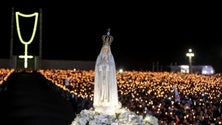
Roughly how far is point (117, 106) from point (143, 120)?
112cm

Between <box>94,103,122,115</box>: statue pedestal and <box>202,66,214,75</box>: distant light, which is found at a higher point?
<box>202,66,214,75</box>: distant light

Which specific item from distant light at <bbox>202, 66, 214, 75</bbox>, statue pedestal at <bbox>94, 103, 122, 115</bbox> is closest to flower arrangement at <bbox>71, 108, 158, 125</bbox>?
statue pedestal at <bbox>94, 103, 122, 115</bbox>

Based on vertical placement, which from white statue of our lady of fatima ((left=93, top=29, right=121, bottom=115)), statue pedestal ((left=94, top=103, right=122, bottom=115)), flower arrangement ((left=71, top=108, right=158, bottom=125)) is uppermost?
white statue of our lady of fatima ((left=93, top=29, right=121, bottom=115))

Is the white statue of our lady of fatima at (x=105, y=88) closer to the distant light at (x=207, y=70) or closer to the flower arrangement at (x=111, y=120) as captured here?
the flower arrangement at (x=111, y=120)

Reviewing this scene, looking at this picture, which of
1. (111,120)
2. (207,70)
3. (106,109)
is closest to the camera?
(111,120)

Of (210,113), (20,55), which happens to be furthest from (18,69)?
(210,113)

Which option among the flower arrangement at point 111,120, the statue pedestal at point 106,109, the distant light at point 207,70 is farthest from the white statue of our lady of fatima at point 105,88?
the distant light at point 207,70

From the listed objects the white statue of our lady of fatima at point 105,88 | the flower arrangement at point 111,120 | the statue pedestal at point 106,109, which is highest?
the white statue of our lady of fatima at point 105,88

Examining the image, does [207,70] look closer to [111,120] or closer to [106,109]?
[106,109]

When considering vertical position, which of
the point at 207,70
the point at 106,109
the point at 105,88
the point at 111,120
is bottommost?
the point at 111,120

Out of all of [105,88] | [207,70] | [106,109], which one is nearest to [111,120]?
[106,109]

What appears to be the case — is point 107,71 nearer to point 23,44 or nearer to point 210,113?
point 210,113

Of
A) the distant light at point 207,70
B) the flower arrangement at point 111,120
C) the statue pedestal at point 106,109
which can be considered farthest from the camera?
the distant light at point 207,70

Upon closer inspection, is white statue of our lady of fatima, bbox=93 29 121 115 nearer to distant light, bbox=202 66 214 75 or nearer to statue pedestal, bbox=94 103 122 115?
statue pedestal, bbox=94 103 122 115
